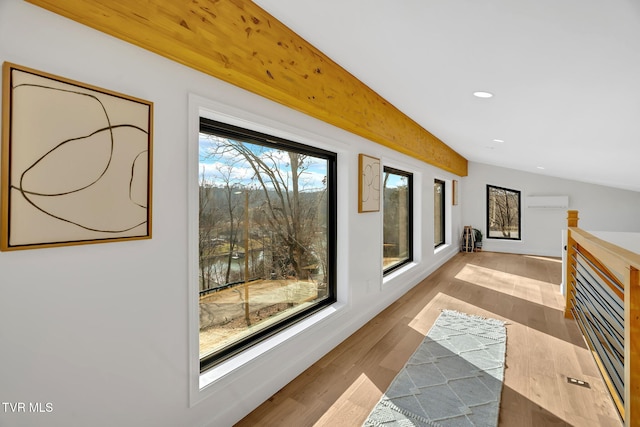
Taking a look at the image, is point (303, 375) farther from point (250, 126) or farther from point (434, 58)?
point (434, 58)

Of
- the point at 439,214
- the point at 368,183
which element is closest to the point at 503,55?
the point at 368,183

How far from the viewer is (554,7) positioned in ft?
3.89

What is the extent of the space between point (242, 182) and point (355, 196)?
129 cm

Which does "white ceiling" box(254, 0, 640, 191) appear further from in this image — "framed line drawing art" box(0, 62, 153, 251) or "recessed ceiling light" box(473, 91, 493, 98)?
"framed line drawing art" box(0, 62, 153, 251)

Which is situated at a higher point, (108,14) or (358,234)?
(108,14)

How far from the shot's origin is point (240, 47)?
1.64 m

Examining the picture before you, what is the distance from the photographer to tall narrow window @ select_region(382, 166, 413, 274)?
4.20m

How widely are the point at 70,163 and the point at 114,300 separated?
549 millimetres

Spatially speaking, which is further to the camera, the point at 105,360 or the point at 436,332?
the point at 436,332

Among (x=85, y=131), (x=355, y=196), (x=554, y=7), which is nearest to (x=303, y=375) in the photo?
(x=355, y=196)

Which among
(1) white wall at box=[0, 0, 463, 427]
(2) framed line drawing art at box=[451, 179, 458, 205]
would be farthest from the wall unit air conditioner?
(1) white wall at box=[0, 0, 463, 427]

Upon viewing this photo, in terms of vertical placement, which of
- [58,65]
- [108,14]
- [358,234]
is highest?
[108,14]

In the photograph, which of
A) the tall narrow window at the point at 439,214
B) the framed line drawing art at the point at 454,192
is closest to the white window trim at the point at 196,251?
the tall narrow window at the point at 439,214

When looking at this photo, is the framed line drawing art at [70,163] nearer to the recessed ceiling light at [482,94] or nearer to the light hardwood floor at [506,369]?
the light hardwood floor at [506,369]
